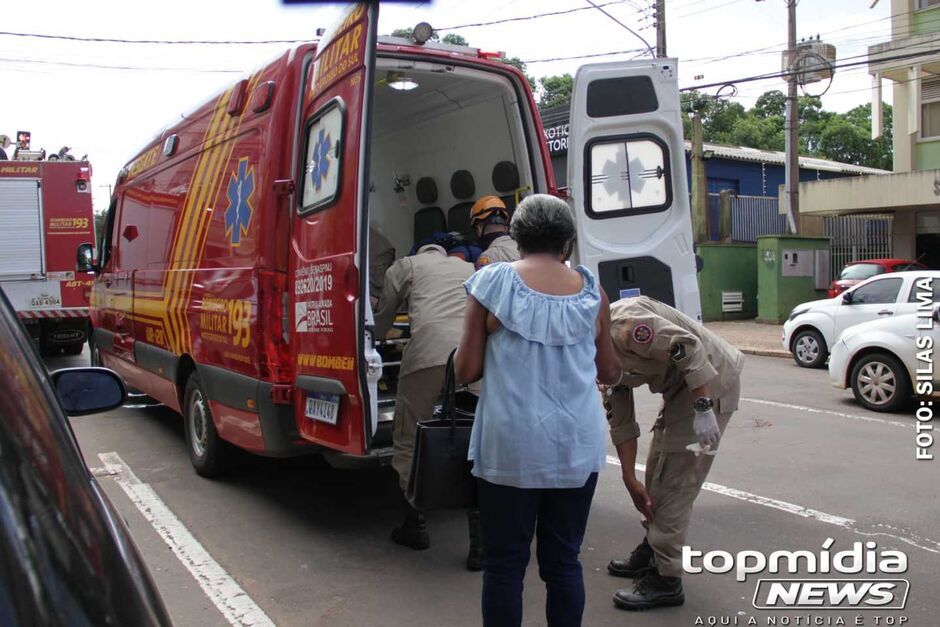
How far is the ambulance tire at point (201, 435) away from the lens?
19.6 ft

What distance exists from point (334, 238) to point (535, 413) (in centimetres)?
193

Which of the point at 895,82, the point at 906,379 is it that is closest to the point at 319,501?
the point at 906,379

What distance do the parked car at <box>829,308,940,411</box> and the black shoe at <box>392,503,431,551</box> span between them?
19.4 feet

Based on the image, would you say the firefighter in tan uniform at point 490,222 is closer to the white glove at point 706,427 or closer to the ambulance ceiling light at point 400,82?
the ambulance ceiling light at point 400,82

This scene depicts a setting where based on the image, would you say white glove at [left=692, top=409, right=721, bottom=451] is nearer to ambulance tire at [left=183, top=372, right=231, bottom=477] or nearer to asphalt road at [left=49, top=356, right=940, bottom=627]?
asphalt road at [left=49, top=356, right=940, bottom=627]

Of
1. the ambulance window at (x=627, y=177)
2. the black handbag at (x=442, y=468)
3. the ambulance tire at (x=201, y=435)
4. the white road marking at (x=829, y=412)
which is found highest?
the ambulance window at (x=627, y=177)

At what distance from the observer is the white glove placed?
3.65 metres

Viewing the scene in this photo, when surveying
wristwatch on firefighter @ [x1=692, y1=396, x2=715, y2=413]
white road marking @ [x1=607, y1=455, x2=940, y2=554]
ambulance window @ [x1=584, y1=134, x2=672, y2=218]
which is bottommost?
white road marking @ [x1=607, y1=455, x2=940, y2=554]

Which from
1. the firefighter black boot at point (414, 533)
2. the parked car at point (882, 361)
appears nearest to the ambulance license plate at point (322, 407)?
the firefighter black boot at point (414, 533)

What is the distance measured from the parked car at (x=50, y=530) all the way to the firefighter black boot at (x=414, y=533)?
317cm

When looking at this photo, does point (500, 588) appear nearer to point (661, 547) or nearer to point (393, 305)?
point (661, 547)

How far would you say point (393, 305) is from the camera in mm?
4781

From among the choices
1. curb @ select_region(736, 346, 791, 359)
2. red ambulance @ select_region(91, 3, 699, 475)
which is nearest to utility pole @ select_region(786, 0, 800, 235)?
curb @ select_region(736, 346, 791, 359)

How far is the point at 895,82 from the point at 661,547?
19.9 m
